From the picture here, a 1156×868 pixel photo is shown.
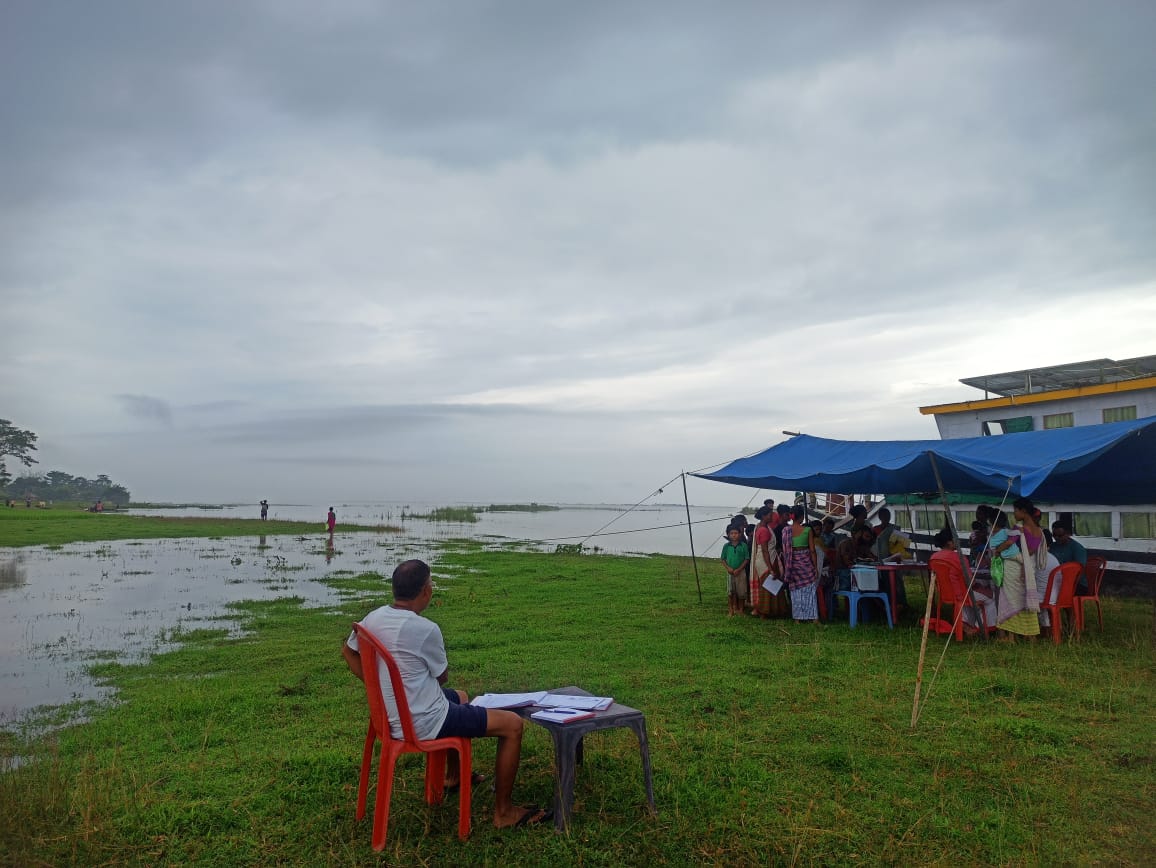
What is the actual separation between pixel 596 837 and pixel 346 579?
14098 mm

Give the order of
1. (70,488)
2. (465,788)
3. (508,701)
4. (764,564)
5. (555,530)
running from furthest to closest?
1. (70,488)
2. (555,530)
3. (764,564)
4. (508,701)
5. (465,788)

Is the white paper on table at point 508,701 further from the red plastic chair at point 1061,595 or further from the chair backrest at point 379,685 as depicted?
the red plastic chair at point 1061,595

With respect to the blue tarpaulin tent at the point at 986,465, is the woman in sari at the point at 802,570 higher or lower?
lower

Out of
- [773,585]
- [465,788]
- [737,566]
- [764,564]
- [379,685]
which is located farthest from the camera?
[737,566]

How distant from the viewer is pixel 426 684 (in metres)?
3.38

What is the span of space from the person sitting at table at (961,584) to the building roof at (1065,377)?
6.93 m

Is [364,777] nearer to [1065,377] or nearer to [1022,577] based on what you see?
[1022,577]

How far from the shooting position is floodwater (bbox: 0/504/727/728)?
322 inches

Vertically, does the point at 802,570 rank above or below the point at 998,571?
below

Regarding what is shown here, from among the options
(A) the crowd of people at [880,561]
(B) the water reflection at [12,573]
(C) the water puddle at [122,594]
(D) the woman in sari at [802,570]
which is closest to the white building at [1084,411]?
(A) the crowd of people at [880,561]

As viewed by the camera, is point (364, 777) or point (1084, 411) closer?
point (364, 777)

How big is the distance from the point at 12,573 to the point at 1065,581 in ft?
66.2

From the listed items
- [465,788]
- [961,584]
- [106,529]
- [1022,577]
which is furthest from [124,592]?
[106,529]

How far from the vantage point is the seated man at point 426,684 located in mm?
3336
